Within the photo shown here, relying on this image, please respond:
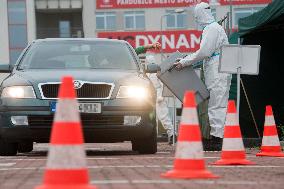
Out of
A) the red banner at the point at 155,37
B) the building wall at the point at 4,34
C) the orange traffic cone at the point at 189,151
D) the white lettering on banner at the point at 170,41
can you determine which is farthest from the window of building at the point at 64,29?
the orange traffic cone at the point at 189,151

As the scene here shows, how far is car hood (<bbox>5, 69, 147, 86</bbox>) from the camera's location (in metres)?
11.0

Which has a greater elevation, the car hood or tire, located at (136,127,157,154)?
the car hood

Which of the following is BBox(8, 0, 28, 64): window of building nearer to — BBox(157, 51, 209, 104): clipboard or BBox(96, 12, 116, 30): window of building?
BBox(96, 12, 116, 30): window of building

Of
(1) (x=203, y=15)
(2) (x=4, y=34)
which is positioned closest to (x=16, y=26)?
(2) (x=4, y=34)

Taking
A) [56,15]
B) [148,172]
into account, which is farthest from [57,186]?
[56,15]

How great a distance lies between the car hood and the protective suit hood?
2242 mm

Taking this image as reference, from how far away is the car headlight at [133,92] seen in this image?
11039mm

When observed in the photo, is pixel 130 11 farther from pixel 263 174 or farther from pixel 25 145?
pixel 263 174

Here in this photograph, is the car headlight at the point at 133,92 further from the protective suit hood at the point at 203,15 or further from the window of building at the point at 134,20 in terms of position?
the window of building at the point at 134,20

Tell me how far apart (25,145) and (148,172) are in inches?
228

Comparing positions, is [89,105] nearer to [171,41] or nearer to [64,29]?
[64,29]

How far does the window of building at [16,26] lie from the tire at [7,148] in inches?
2041

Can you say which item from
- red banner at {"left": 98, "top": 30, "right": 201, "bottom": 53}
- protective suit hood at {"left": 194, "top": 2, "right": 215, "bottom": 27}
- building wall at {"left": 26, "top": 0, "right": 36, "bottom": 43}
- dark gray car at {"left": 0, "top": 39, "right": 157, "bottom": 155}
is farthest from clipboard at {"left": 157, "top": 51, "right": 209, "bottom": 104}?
red banner at {"left": 98, "top": 30, "right": 201, "bottom": 53}

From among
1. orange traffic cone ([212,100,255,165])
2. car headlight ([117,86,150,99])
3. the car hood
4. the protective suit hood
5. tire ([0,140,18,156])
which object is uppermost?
the protective suit hood
